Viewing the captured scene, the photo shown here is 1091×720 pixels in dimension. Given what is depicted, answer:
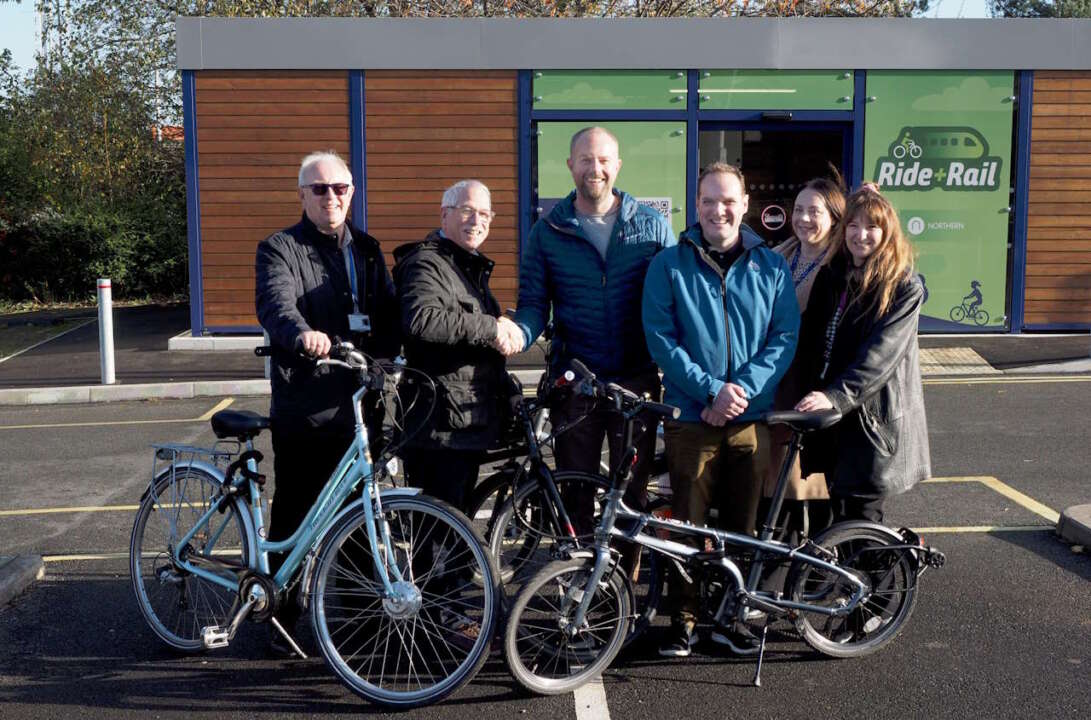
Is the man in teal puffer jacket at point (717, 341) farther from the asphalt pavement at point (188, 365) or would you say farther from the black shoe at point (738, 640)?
the asphalt pavement at point (188, 365)

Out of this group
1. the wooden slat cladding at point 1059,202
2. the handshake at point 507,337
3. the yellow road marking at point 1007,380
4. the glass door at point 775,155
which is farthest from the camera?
the glass door at point 775,155

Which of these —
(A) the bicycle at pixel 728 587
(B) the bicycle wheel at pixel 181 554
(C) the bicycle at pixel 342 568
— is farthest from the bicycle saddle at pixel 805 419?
(B) the bicycle wheel at pixel 181 554

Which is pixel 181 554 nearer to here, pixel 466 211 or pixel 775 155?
pixel 466 211

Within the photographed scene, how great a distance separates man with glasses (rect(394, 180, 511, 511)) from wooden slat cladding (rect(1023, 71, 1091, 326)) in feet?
35.6

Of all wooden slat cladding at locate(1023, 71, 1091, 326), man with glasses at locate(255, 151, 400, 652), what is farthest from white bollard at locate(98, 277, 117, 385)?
wooden slat cladding at locate(1023, 71, 1091, 326)

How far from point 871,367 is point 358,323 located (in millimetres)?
1934

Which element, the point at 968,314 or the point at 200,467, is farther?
the point at 968,314

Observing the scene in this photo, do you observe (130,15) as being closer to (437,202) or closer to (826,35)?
(437,202)

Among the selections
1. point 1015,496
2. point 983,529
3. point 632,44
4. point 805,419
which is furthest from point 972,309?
point 805,419

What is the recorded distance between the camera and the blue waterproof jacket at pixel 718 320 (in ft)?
14.1

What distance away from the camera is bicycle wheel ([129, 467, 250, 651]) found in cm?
445

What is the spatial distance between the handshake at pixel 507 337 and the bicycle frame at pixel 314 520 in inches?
22.9

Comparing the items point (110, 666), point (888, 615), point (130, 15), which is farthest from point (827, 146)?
point (130, 15)

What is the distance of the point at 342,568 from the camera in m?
4.06
